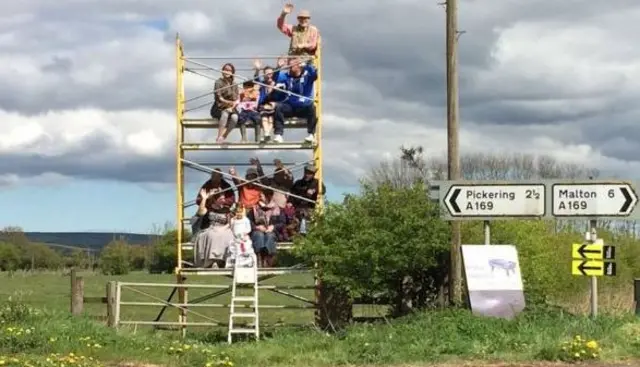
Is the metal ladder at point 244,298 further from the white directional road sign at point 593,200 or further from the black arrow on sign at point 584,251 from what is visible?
the black arrow on sign at point 584,251

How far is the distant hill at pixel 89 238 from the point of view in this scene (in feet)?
260

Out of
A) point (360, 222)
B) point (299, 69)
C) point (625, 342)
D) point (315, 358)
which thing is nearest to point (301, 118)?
point (299, 69)

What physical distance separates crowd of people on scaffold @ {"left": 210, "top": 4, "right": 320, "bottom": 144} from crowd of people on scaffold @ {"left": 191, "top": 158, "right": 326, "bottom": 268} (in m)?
0.79

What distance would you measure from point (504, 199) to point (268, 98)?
5.40 m

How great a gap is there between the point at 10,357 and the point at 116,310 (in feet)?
16.5

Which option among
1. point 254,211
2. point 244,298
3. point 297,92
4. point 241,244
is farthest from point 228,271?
point 297,92

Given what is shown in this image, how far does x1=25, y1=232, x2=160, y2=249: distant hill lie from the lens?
7931cm

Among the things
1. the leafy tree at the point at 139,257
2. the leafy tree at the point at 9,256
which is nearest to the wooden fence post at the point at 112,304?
Answer: the leafy tree at the point at 139,257

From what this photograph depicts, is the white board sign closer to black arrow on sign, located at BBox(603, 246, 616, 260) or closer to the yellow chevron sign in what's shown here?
the yellow chevron sign

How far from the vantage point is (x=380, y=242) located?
1694cm

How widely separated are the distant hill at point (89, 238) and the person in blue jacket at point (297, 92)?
184 ft

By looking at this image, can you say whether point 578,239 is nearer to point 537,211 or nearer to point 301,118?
point 537,211

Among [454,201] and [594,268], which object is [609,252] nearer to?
[594,268]

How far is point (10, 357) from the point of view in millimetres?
13031
